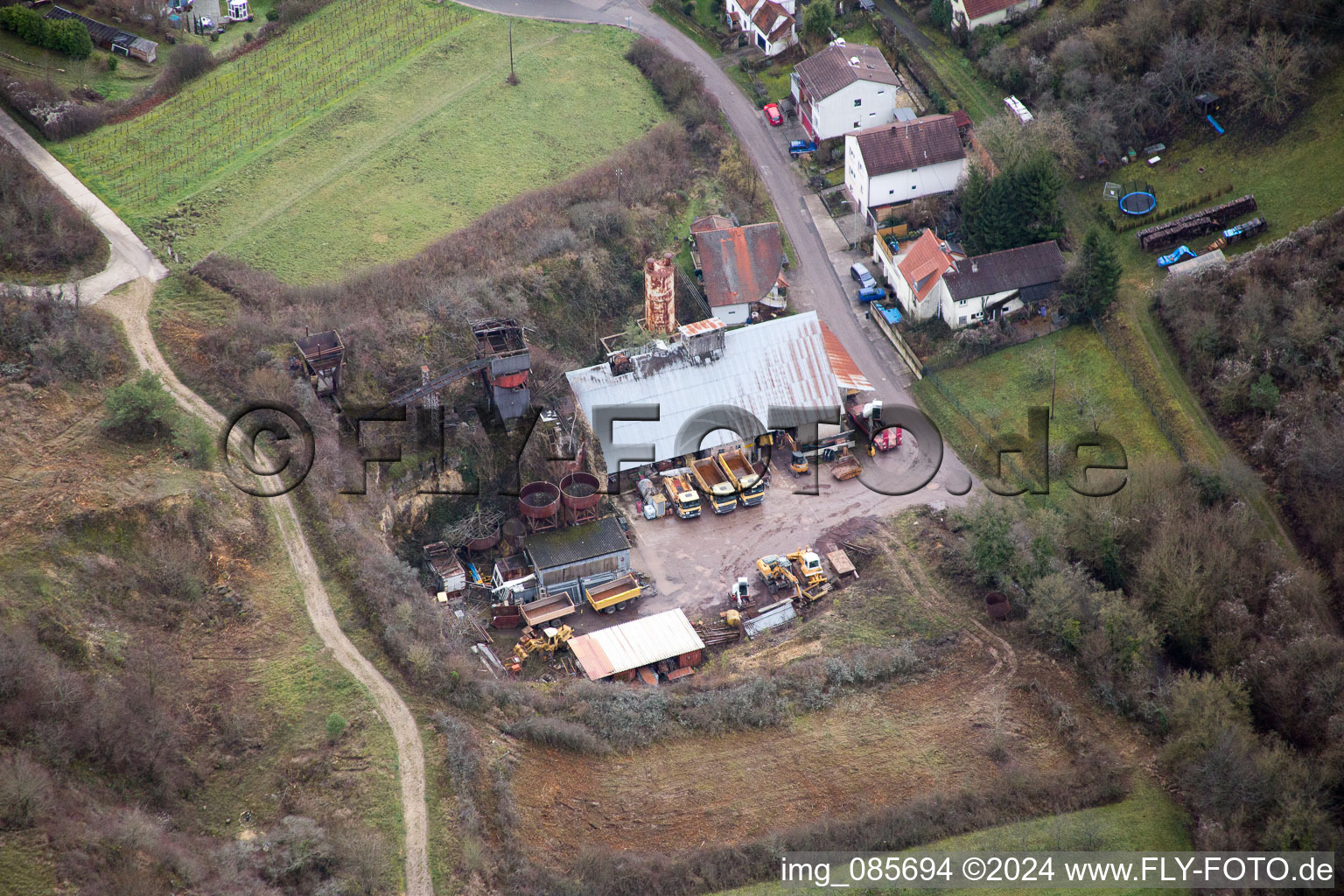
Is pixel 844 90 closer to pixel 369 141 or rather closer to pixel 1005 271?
pixel 1005 271

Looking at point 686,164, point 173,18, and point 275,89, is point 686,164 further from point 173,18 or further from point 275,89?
point 173,18

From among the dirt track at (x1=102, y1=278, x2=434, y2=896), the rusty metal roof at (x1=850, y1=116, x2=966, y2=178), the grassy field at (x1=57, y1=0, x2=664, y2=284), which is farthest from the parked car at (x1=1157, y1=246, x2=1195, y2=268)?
the dirt track at (x1=102, y1=278, x2=434, y2=896)

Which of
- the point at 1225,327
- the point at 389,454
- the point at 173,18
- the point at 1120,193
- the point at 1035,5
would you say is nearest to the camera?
the point at 389,454

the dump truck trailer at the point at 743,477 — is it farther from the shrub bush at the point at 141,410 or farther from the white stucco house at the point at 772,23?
the white stucco house at the point at 772,23

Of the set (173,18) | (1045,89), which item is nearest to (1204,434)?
(1045,89)

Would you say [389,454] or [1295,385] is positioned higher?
[389,454]

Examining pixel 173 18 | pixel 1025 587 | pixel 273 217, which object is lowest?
pixel 1025 587
